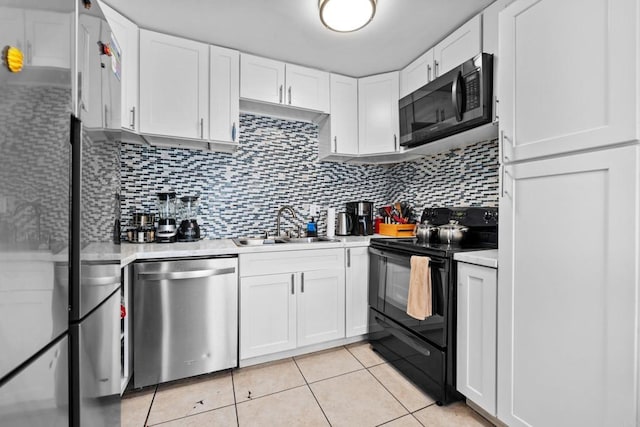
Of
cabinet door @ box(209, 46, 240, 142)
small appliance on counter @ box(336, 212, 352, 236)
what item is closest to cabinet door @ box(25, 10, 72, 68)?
cabinet door @ box(209, 46, 240, 142)

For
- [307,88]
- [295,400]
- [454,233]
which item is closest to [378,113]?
[307,88]

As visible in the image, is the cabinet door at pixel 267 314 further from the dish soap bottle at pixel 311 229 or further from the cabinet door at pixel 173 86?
the cabinet door at pixel 173 86

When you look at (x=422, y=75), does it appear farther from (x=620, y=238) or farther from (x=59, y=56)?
(x=59, y=56)

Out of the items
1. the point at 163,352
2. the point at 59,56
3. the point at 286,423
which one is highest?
the point at 59,56

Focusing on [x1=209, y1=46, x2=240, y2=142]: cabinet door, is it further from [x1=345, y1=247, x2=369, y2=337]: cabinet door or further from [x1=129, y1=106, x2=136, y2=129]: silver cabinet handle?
[x1=345, y1=247, x2=369, y2=337]: cabinet door

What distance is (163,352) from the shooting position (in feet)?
6.05

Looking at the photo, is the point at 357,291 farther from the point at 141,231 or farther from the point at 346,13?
the point at 346,13

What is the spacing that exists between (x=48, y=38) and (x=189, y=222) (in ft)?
5.83

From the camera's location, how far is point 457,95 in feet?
6.22

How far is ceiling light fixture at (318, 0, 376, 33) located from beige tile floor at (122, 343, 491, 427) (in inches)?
88.8

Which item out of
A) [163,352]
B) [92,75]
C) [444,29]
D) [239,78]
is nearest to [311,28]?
[239,78]

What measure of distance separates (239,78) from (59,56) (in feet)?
5.83

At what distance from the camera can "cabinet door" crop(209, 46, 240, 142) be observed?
226 cm

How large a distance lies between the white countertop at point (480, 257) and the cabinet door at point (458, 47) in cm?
131
